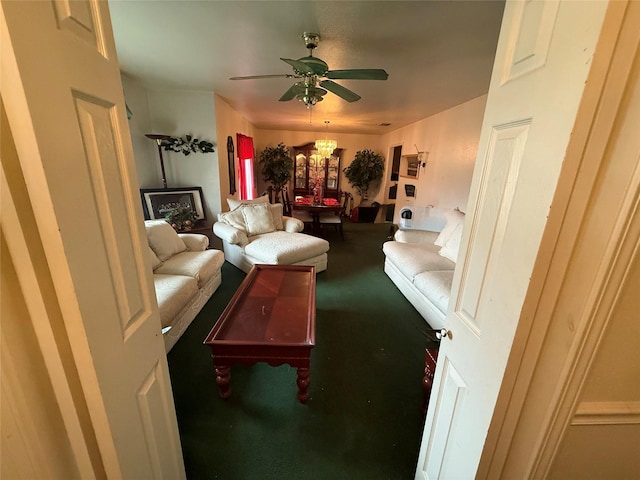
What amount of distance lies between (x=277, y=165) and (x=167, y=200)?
3.12 m

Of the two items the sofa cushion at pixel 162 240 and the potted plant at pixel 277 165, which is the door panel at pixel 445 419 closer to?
the sofa cushion at pixel 162 240

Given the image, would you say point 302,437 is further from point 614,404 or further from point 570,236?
point 570,236

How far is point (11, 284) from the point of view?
1.53 ft

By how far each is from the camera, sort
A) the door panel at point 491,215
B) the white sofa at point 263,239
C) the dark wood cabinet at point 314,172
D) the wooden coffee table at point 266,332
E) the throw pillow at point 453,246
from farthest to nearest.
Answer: the dark wood cabinet at point 314,172 < the white sofa at point 263,239 < the throw pillow at point 453,246 < the wooden coffee table at point 266,332 < the door panel at point 491,215

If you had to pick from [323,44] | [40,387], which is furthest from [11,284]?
[323,44]

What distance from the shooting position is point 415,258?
8.97 feet

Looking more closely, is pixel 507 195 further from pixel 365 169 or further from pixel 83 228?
pixel 365 169

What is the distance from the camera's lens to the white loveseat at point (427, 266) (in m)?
2.17

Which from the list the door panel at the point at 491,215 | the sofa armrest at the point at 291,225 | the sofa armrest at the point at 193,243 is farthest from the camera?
the sofa armrest at the point at 291,225

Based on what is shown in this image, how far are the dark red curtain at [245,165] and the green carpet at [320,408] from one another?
306 cm

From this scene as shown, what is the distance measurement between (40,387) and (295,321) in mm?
1276

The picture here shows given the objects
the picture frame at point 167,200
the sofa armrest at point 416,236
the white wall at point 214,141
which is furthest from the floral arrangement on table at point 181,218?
the sofa armrest at point 416,236

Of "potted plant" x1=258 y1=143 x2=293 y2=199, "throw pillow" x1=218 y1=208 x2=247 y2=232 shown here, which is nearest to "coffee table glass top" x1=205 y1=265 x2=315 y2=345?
"throw pillow" x1=218 y1=208 x2=247 y2=232

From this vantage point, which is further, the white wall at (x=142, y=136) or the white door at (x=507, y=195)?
the white wall at (x=142, y=136)
